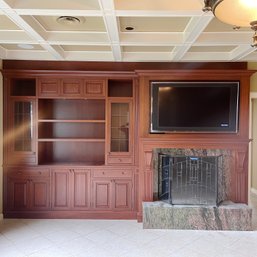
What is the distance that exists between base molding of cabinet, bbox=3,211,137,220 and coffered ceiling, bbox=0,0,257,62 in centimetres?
258

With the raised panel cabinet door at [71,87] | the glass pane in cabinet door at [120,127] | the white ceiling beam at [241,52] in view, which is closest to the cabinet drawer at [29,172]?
the glass pane in cabinet door at [120,127]

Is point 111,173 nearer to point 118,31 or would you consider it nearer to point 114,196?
point 114,196

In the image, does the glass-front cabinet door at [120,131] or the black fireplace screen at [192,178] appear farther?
the glass-front cabinet door at [120,131]

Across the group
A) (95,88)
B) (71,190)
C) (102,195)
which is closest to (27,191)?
(71,190)

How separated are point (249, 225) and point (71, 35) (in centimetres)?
375

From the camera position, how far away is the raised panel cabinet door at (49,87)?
4266mm

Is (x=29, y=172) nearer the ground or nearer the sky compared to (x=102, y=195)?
nearer the sky

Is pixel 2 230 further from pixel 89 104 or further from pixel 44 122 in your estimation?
pixel 89 104

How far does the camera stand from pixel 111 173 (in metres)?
4.30

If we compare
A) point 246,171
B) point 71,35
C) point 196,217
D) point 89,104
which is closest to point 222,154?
point 246,171

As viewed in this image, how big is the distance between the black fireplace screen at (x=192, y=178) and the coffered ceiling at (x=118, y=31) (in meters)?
1.65

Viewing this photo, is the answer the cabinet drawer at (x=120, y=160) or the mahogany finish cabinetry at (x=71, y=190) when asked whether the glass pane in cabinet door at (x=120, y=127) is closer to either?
the cabinet drawer at (x=120, y=160)

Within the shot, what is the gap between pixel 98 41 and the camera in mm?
3234

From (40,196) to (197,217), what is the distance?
2.59m
